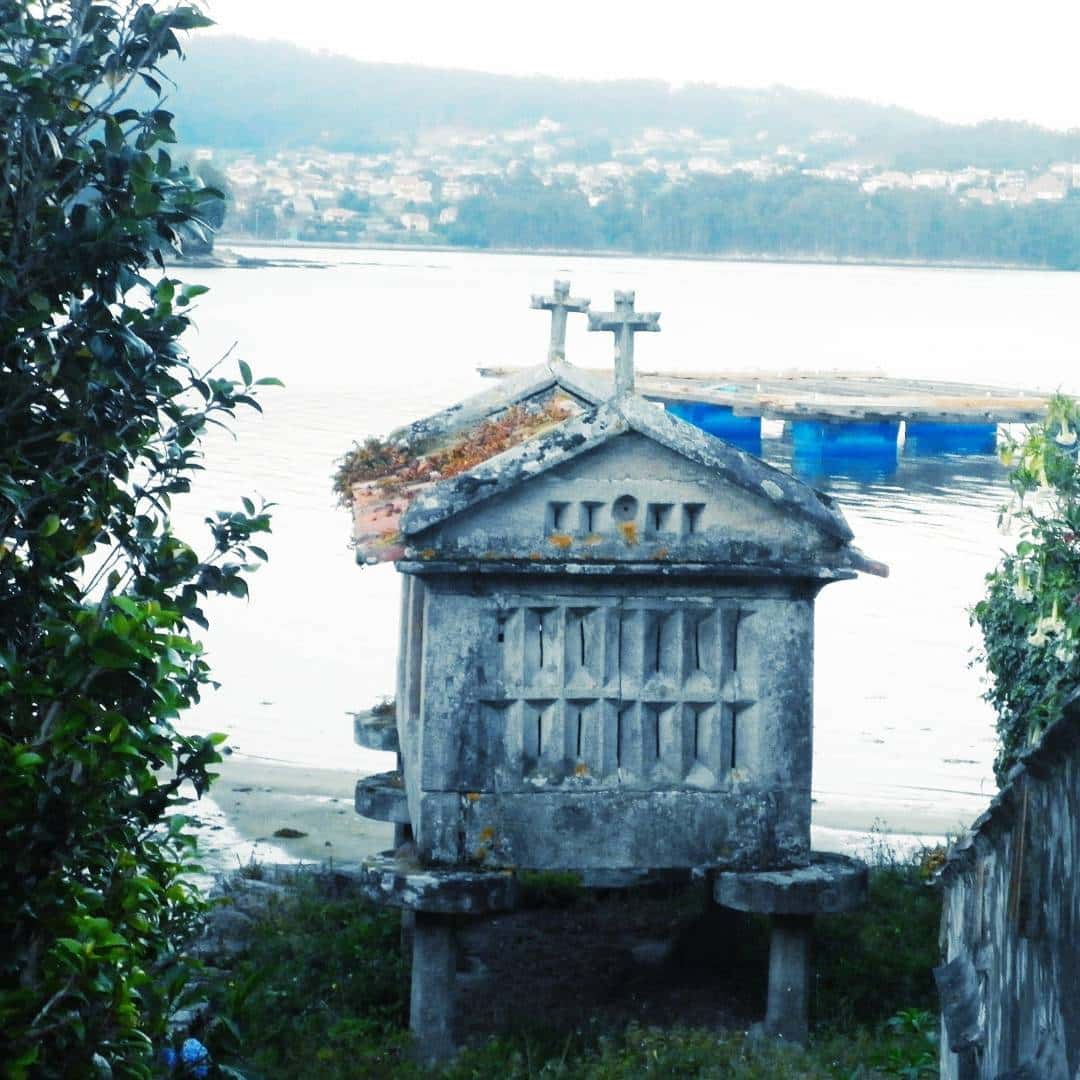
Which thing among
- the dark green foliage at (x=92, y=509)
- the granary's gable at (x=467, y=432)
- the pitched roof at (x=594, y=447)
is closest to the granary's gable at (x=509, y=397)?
the granary's gable at (x=467, y=432)

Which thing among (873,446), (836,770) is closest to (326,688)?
(836,770)

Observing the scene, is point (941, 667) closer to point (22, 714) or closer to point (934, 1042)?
point (934, 1042)

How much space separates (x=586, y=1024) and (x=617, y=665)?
222cm

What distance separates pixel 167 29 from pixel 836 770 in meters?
15.6

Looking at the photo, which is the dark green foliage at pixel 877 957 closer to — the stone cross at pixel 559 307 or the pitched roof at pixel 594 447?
the pitched roof at pixel 594 447

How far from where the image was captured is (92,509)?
6.54 metres

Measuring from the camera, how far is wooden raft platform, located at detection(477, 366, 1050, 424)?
181 feet

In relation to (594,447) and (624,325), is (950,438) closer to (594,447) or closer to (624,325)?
(624,325)

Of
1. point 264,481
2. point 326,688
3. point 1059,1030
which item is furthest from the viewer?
point 264,481

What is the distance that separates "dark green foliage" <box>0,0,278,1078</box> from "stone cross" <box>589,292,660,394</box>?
421 cm

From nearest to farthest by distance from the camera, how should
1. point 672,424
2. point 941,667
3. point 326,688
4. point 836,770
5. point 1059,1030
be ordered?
point 1059,1030, point 672,424, point 836,770, point 326,688, point 941,667

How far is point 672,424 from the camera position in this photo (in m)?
9.62

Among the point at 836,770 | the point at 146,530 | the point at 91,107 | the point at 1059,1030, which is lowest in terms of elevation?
the point at 836,770

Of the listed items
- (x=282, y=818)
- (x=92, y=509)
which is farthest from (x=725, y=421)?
(x=92, y=509)
